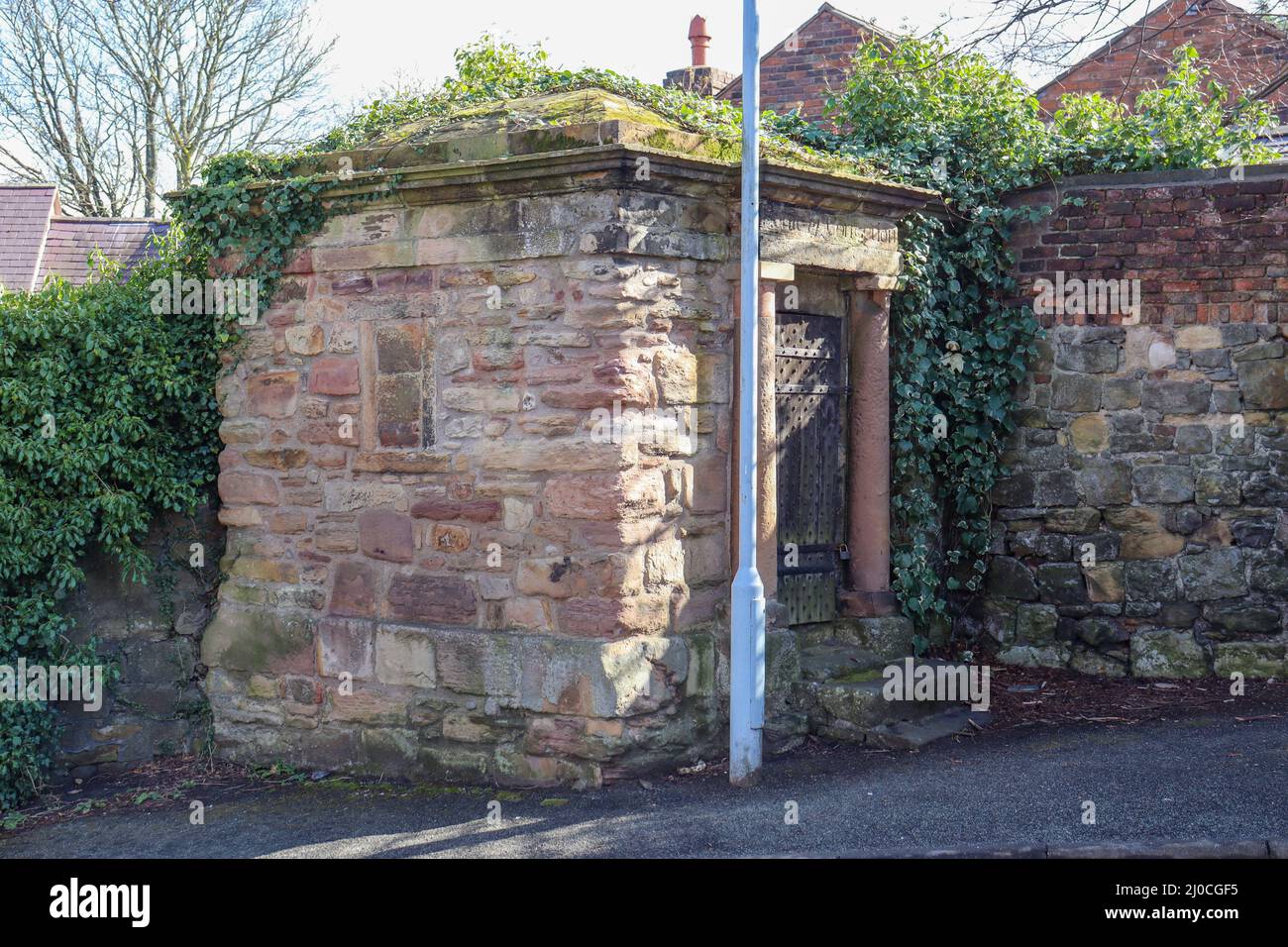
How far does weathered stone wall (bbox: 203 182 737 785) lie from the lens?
239 inches

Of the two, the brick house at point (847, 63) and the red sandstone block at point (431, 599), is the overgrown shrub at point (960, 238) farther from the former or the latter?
the brick house at point (847, 63)

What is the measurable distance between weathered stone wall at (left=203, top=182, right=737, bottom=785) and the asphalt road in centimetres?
40

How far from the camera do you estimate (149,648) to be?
23.5 feet

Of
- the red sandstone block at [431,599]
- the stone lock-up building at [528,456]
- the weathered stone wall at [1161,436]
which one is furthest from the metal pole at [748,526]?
the weathered stone wall at [1161,436]

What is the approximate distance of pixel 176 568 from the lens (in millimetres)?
7238

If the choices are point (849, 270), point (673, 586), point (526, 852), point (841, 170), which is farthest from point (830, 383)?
point (526, 852)

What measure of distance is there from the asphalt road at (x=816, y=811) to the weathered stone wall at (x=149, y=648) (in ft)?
2.53

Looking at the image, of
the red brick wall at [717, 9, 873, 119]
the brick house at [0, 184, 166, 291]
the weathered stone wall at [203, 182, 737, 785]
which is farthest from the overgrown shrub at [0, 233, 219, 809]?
the brick house at [0, 184, 166, 291]

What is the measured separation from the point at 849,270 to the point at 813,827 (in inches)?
127

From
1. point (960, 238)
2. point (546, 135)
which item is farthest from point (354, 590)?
point (960, 238)

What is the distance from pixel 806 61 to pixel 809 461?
972cm

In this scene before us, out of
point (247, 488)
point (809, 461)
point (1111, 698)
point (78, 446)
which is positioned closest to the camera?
point (78, 446)

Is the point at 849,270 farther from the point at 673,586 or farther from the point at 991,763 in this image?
the point at 991,763

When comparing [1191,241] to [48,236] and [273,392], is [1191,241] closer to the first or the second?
[273,392]
